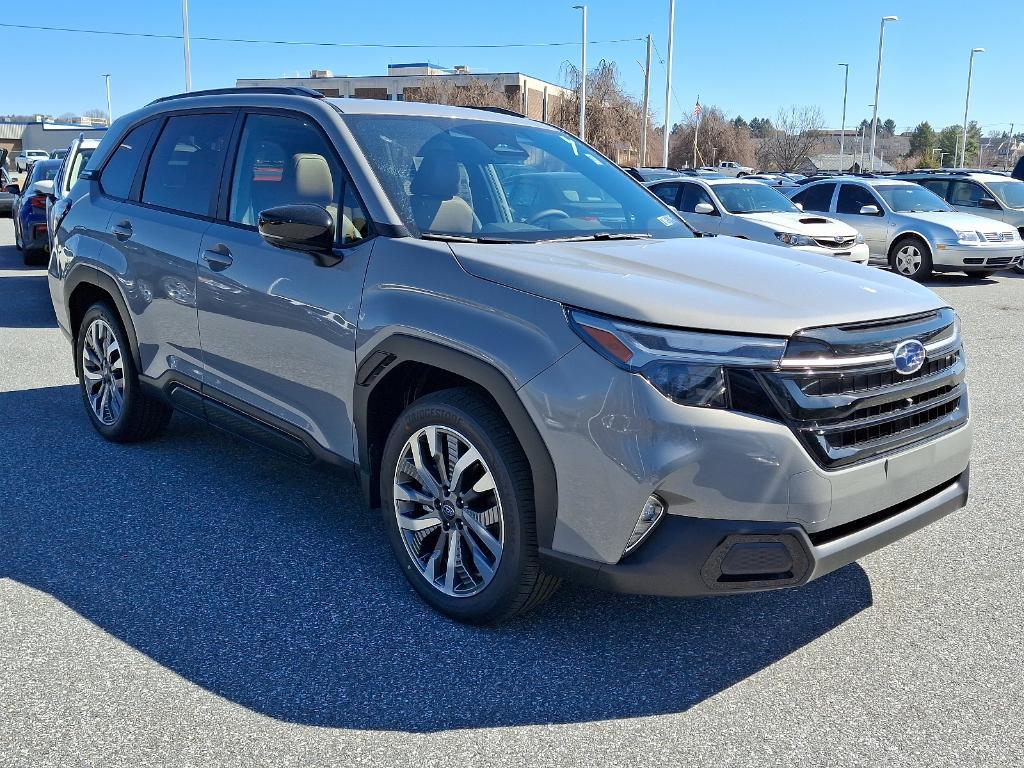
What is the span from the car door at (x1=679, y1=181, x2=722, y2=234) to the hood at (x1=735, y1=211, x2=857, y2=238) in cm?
38

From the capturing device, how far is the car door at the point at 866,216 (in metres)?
16.2

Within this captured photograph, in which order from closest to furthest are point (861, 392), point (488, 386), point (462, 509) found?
point (861, 392)
point (488, 386)
point (462, 509)

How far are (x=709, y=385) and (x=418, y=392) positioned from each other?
1.27 m

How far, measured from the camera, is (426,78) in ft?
217

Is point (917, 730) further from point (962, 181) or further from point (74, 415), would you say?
point (962, 181)

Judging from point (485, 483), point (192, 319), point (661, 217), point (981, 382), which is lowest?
point (981, 382)

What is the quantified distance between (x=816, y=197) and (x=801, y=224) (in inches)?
141

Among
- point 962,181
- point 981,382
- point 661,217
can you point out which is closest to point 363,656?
point 661,217

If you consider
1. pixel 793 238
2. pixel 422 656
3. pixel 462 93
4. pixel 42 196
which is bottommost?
pixel 422 656

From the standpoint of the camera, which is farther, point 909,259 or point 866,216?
point 866,216

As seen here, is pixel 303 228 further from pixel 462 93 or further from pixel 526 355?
pixel 462 93

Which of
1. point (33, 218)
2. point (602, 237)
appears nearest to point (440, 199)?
point (602, 237)

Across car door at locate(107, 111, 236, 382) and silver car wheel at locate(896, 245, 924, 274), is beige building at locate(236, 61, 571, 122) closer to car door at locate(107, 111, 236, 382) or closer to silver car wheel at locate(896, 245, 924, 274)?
silver car wheel at locate(896, 245, 924, 274)

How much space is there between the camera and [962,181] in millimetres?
18406
